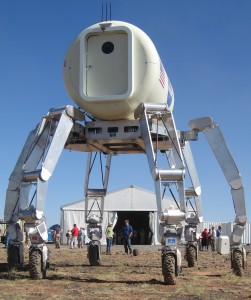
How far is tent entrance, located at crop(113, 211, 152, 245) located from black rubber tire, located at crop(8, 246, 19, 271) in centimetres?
2908

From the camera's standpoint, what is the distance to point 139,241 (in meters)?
46.1

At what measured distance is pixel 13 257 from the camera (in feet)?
49.5

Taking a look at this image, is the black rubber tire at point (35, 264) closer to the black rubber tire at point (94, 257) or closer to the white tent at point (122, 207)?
the black rubber tire at point (94, 257)

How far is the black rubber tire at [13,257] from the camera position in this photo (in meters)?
15.0

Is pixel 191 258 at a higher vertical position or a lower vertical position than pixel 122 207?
lower

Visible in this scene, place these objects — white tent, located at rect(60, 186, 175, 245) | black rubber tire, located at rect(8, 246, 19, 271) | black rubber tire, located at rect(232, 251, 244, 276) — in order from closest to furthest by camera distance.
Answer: black rubber tire, located at rect(232, 251, 244, 276) → black rubber tire, located at rect(8, 246, 19, 271) → white tent, located at rect(60, 186, 175, 245)

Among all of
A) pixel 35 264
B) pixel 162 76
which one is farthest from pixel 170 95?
pixel 35 264

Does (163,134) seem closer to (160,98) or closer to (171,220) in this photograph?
(160,98)

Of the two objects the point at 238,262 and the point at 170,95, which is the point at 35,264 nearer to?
the point at 238,262

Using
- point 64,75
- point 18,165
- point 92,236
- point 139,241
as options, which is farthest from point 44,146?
point 139,241

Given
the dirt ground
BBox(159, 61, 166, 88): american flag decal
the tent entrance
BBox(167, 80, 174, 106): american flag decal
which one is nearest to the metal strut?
the dirt ground

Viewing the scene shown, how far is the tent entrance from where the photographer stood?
1779 inches

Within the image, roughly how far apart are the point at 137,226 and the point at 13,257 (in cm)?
3304

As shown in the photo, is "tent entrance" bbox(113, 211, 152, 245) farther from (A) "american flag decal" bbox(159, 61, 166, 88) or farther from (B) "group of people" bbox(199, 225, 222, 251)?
(A) "american flag decal" bbox(159, 61, 166, 88)
